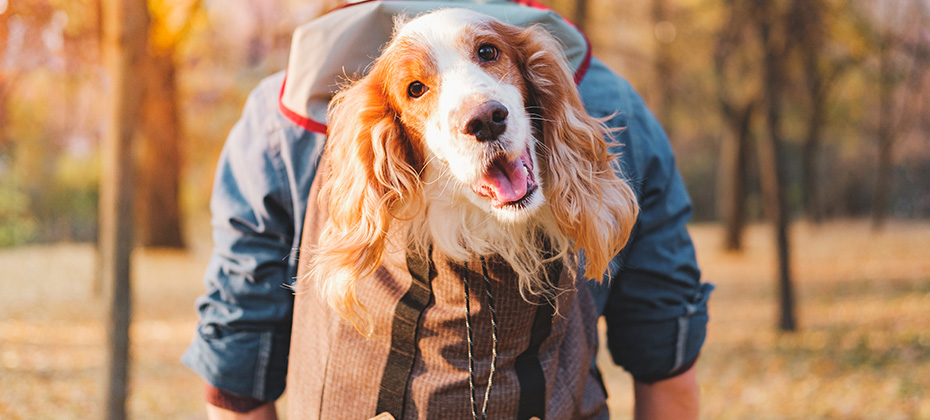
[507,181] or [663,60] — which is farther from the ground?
[507,181]

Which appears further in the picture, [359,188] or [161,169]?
[161,169]

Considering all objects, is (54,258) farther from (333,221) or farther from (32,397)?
(333,221)

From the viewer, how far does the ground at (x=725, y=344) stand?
6832 millimetres

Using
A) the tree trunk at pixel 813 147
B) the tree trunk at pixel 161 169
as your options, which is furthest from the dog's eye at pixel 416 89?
the tree trunk at pixel 813 147

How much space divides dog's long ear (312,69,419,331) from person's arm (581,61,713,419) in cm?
63

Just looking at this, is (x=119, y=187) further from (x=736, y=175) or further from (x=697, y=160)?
(x=697, y=160)

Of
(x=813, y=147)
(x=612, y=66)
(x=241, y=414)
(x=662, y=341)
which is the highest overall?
(x=662, y=341)

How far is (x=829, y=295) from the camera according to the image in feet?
40.0

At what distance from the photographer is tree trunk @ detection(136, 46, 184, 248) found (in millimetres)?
16359

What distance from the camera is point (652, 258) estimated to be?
1917mm

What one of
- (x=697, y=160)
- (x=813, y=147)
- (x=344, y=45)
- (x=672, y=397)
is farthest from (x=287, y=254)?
(x=697, y=160)

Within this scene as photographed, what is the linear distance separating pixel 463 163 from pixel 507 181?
11cm

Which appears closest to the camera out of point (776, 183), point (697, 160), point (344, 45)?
point (344, 45)

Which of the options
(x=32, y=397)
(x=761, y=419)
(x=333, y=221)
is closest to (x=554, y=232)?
(x=333, y=221)
